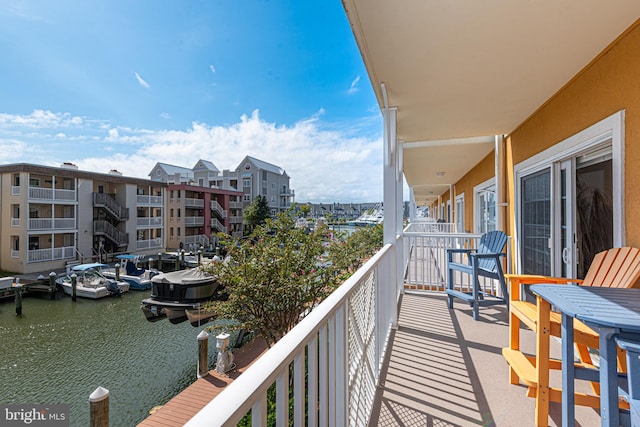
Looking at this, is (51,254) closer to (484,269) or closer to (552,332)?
(484,269)

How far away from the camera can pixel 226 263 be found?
530 cm

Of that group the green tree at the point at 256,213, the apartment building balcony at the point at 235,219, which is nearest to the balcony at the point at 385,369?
the green tree at the point at 256,213

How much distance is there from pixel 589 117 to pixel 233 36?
332 inches

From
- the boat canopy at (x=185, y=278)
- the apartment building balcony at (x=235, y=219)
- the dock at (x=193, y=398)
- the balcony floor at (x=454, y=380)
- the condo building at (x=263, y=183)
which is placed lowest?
the dock at (x=193, y=398)

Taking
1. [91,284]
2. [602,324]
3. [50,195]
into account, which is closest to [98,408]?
[602,324]

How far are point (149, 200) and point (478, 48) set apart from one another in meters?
22.3

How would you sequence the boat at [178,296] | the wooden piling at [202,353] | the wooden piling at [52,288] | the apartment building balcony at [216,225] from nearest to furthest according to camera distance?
the wooden piling at [202,353] < the boat at [178,296] < the wooden piling at [52,288] < the apartment building balcony at [216,225]

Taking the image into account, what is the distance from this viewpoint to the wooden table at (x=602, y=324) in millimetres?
1115

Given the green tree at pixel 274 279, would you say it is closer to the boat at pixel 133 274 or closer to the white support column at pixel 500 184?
the white support column at pixel 500 184

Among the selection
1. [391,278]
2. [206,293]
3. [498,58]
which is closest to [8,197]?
[206,293]

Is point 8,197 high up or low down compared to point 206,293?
up

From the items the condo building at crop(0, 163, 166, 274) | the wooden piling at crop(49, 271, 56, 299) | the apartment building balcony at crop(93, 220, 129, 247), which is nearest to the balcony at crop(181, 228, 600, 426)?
the wooden piling at crop(49, 271, 56, 299)

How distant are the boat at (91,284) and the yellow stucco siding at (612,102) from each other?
54.0 feet

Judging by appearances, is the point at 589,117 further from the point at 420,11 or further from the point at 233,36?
the point at 233,36
